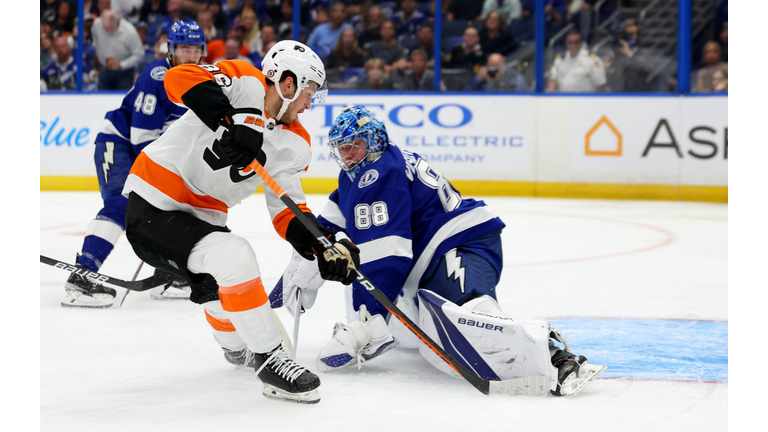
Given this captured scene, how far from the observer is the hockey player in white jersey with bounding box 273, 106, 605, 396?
2.40m

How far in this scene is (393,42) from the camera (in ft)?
29.0

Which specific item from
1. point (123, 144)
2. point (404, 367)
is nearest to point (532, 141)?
point (123, 144)

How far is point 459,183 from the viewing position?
8398 millimetres

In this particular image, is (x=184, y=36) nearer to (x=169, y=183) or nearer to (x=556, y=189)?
(x=169, y=183)

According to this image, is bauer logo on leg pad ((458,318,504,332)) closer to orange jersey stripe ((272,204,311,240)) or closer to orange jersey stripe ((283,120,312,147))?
orange jersey stripe ((272,204,311,240))

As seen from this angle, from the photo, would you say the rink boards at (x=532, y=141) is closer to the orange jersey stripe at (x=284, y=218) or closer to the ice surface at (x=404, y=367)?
the ice surface at (x=404, y=367)

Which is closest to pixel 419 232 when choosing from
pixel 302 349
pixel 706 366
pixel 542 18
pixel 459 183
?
pixel 302 349

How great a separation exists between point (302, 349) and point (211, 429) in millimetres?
835

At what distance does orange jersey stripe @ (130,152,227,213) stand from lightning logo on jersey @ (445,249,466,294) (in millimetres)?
705

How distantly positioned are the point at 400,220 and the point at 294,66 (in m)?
0.55

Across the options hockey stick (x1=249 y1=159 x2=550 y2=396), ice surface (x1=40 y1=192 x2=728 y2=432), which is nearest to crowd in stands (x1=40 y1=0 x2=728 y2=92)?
ice surface (x1=40 y1=192 x2=728 y2=432)

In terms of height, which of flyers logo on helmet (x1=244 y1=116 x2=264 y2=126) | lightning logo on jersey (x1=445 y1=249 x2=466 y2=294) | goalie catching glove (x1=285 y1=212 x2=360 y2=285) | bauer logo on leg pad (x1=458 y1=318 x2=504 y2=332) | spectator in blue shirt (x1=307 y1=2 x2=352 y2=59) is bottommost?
bauer logo on leg pad (x1=458 y1=318 x2=504 y2=332)

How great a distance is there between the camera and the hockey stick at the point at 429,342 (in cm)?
236

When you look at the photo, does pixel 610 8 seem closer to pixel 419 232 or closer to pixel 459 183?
pixel 459 183
